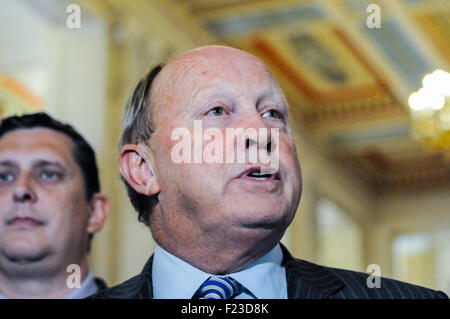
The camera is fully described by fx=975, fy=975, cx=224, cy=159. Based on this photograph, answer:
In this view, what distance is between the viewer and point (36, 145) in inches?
101

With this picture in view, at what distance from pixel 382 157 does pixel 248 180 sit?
48.9 feet

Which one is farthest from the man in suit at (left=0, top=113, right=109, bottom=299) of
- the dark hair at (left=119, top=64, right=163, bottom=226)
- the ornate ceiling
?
the ornate ceiling

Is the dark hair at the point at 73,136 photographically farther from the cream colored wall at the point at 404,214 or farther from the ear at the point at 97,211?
the cream colored wall at the point at 404,214

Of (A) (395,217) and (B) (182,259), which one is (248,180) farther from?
(A) (395,217)

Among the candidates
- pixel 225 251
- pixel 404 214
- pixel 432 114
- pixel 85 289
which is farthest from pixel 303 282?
pixel 404 214

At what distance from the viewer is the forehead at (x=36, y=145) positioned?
2521 millimetres

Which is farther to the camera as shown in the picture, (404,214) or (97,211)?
(404,214)

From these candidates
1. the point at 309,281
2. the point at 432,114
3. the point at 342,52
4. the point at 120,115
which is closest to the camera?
the point at 309,281

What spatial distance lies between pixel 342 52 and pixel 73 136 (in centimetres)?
1015

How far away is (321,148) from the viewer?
1446 centimetres

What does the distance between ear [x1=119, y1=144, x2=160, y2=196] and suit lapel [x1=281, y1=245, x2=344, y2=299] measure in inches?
12.0

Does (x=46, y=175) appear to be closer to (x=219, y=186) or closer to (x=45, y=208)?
(x=45, y=208)
